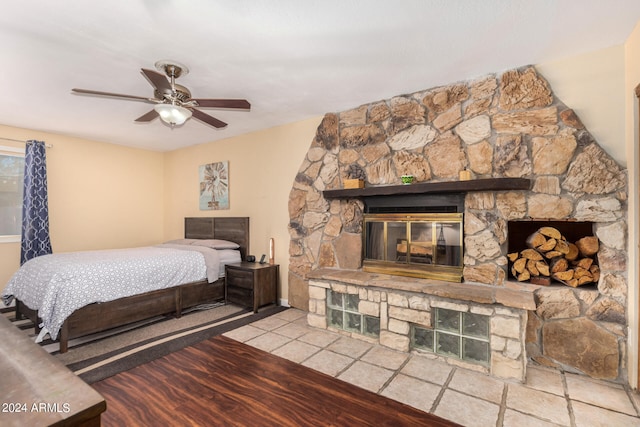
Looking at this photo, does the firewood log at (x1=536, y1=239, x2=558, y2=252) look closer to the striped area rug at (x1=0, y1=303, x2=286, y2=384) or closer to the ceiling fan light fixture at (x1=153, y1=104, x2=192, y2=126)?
the striped area rug at (x1=0, y1=303, x2=286, y2=384)

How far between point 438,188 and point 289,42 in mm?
1691

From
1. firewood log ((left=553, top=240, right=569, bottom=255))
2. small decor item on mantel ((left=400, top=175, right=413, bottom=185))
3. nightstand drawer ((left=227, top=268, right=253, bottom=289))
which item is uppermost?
small decor item on mantel ((left=400, top=175, right=413, bottom=185))

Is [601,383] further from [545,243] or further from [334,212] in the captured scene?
[334,212]

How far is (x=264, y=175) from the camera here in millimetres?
4391

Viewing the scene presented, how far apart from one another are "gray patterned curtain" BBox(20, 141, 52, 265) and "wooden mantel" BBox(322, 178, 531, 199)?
4.00 m

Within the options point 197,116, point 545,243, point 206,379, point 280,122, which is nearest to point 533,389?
point 545,243

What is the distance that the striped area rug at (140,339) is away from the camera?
99.2 inches

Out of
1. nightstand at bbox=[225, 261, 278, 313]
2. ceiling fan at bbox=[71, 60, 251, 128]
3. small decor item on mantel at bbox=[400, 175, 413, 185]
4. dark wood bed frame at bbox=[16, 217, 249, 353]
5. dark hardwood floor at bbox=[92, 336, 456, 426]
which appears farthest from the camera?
nightstand at bbox=[225, 261, 278, 313]

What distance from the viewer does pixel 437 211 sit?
9.82 feet

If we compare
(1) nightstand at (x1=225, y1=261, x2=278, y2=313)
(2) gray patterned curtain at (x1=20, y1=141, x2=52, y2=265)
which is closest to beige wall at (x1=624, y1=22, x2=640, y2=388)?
(1) nightstand at (x1=225, y1=261, x2=278, y2=313)

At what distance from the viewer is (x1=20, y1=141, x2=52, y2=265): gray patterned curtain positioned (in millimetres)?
4188

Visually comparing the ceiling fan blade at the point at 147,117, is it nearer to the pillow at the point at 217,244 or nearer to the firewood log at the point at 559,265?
the pillow at the point at 217,244

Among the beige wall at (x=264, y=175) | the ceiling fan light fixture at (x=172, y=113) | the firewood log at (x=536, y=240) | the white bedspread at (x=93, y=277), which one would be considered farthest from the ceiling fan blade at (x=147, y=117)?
the firewood log at (x=536, y=240)

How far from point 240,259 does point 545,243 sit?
3.65m
